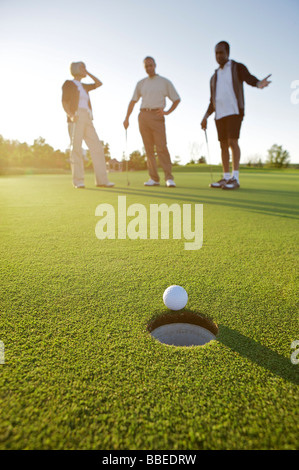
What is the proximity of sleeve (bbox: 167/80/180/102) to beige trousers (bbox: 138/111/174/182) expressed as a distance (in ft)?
1.74

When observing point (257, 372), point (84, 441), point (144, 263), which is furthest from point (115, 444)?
point (144, 263)

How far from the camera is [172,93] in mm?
6699

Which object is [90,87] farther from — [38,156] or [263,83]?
[38,156]

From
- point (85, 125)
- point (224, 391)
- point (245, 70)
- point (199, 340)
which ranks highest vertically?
point (245, 70)

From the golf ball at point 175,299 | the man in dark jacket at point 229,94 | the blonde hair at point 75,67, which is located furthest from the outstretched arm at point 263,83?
the golf ball at point 175,299

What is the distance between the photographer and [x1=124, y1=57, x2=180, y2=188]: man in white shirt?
666cm

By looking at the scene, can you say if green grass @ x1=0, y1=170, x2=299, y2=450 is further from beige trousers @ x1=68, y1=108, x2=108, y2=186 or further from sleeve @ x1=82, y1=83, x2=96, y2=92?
sleeve @ x1=82, y1=83, x2=96, y2=92

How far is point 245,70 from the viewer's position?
227 inches

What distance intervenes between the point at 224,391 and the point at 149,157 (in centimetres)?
684

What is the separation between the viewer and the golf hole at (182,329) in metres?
1.39

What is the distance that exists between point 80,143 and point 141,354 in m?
6.53

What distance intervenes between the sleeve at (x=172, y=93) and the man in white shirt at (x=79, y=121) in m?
1.69

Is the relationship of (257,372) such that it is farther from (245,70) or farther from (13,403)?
(245,70)

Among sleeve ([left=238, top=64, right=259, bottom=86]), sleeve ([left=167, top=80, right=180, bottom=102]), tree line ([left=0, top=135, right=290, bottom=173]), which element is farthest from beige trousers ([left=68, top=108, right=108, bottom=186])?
tree line ([left=0, top=135, right=290, bottom=173])
